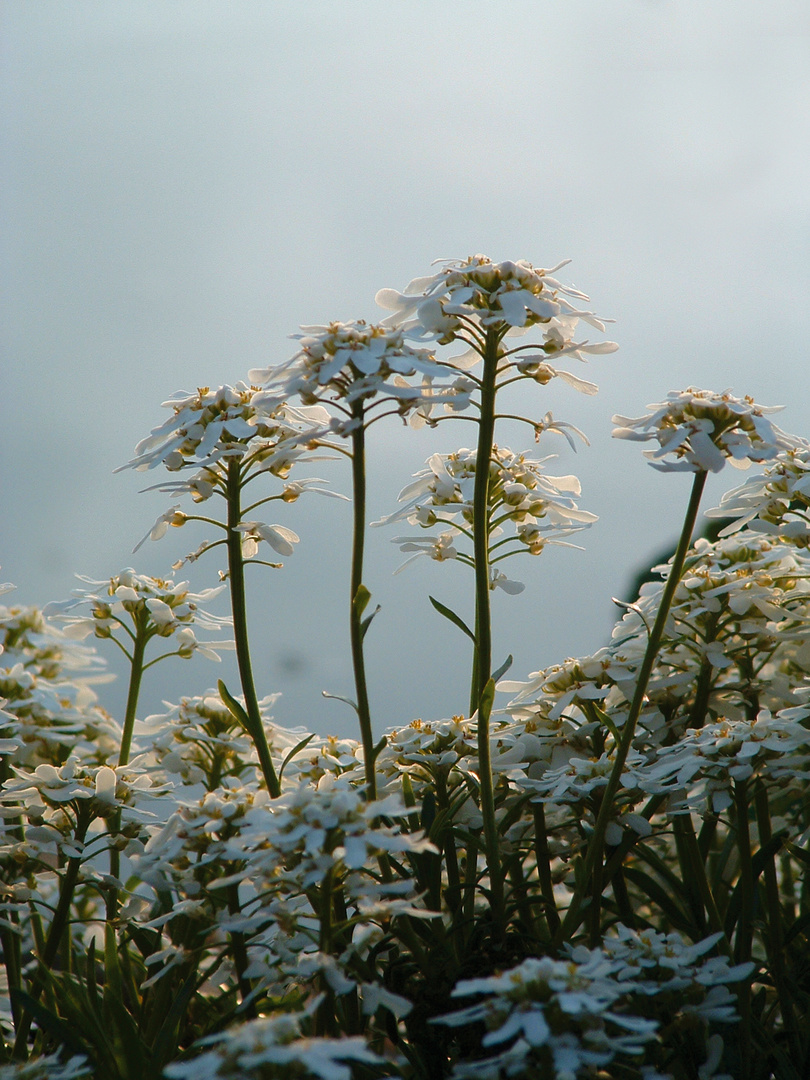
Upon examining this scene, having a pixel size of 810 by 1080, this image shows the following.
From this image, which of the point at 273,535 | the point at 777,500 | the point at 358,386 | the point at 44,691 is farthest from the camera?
the point at 44,691

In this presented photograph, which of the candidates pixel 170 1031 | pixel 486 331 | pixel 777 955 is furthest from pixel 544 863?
pixel 486 331

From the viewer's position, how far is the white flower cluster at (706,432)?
1272 mm

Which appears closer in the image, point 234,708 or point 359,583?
point 359,583

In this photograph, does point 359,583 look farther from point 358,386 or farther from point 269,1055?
point 269,1055

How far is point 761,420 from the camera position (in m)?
1.34

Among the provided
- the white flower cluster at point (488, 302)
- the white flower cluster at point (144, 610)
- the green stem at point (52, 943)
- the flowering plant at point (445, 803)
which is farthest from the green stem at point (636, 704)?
the white flower cluster at point (144, 610)

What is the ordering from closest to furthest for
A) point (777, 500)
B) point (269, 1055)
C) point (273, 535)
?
1. point (269, 1055)
2. point (273, 535)
3. point (777, 500)

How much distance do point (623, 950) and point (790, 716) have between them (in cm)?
54

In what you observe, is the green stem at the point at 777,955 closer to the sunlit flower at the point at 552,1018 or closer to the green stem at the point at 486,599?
the green stem at the point at 486,599

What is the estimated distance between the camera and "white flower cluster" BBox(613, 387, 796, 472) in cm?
127

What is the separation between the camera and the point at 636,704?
52.2 inches

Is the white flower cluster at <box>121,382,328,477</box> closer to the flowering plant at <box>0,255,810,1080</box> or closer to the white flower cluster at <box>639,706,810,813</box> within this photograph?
the flowering plant at <box>0,255,810,1080</box>

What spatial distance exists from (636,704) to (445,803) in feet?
1.44

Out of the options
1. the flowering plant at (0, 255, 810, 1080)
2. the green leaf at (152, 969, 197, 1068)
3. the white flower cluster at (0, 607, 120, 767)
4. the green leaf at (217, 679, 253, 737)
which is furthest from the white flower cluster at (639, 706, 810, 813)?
the white flower cluster at (0, 607, 120, 767)
